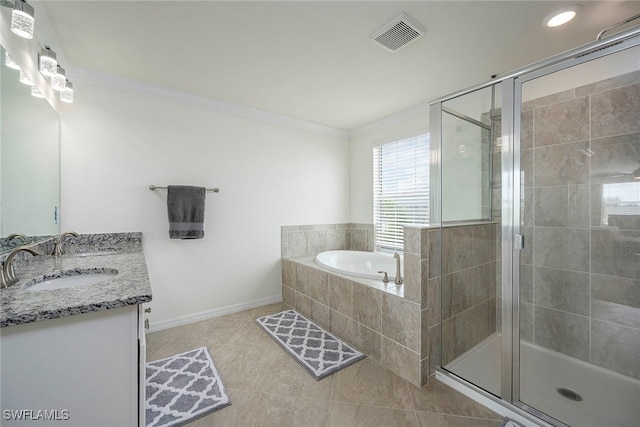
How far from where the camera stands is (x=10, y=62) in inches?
51.4

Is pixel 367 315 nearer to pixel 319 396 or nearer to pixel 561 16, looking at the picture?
pixel 319 396

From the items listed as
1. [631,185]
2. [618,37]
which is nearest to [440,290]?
[631,185]

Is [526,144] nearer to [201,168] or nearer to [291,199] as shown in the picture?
[291,199]

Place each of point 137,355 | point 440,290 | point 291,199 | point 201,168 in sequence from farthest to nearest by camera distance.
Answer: point 291,199
point 201,168
point 440,290
point 137,355

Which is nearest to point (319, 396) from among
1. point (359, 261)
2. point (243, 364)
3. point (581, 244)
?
point (243, 364)

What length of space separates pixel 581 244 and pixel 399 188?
5.62ft

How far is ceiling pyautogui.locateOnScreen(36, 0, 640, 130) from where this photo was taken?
1518 mm

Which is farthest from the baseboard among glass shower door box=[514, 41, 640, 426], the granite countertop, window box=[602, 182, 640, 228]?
window box=[602, 182, 640, 228]

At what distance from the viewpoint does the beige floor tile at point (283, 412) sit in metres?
1.46

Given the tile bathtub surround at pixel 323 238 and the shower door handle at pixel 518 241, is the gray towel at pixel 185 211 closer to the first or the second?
the tile bathtub surround at pixel 323 238

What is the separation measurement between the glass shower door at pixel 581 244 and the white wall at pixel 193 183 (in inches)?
91.6

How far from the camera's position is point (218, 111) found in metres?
2.79

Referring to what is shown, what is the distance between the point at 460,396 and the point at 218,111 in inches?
125

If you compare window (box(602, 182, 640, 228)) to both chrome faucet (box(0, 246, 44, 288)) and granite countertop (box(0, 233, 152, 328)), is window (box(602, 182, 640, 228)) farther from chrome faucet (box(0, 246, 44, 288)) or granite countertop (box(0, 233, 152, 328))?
chrome faucet (box(0, 246, 44, 288))
